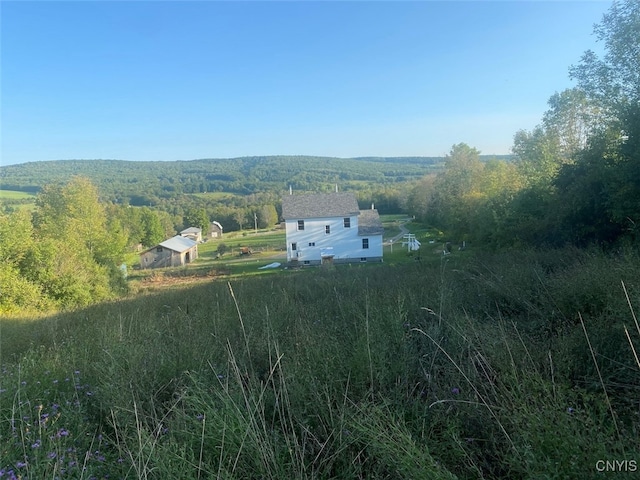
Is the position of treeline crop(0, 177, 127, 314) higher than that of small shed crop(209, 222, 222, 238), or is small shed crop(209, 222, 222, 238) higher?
treeline crop(0, 177, 127, 314)

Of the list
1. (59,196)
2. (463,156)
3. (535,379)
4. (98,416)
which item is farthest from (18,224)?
(463,156)

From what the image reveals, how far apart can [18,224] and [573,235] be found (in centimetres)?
2684

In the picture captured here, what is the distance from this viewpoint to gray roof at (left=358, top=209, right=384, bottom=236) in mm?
36594

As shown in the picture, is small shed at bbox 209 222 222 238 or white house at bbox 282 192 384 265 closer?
white house at bbox 282 192 384 265

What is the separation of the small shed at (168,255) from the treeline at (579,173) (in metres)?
33.4

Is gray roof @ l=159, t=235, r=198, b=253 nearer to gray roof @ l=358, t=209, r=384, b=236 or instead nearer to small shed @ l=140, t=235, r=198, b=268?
small shed @ l=140, t=235, r=198, b=268

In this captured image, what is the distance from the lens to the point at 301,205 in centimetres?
3794

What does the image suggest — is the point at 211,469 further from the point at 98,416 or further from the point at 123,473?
the point at 98,416

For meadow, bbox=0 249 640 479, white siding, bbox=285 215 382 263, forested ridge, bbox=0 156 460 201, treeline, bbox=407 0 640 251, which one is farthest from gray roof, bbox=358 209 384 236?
forested ridge, bbox=0 156 460 201

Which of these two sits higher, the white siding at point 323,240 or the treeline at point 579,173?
the treeline at point 579,173

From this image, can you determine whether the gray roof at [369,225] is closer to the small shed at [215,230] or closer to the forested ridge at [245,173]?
the forested ridge at [245,173]

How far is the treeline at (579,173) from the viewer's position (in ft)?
35.9

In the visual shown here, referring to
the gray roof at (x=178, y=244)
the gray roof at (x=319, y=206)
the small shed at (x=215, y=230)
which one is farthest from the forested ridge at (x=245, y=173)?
the gray roof at (x=319, y=206)

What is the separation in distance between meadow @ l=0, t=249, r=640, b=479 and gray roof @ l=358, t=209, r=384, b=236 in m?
32.0
